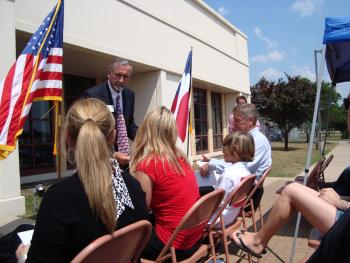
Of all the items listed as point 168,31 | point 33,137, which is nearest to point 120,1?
point 168,31

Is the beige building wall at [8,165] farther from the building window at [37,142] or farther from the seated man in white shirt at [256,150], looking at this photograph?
the building window at [37,142]

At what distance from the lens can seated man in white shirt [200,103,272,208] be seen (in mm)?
3477

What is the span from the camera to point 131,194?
5.63 ft

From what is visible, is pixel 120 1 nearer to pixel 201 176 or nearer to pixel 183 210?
pixel 201 176

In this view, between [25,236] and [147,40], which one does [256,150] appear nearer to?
[25,236]

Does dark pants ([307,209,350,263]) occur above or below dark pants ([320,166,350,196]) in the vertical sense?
above

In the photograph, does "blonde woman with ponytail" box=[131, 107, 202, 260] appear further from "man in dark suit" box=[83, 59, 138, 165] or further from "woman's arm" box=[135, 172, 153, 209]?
"man in dark suit" box=[83, 59, 138, 165]

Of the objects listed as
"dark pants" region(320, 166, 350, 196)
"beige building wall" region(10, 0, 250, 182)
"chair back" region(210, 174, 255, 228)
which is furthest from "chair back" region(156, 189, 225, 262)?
"beige building wall" region(10, 0, 250, 182)

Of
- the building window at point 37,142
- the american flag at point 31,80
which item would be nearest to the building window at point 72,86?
the building window at point 37,142

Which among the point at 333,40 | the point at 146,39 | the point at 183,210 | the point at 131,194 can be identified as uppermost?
the point at 146,39

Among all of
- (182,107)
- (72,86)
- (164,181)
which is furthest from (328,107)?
(72,86)

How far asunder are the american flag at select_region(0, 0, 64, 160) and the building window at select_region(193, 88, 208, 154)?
11.0m

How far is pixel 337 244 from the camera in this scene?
1.16 meters

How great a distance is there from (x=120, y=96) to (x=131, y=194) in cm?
219
